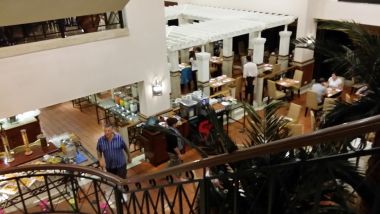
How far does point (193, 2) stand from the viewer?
16.1m

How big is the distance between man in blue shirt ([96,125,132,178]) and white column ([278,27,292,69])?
27.6 ft

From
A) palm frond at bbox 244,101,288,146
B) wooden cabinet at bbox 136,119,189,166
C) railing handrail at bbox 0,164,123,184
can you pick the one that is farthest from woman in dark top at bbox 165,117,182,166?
palm frond at bbox 244,101,288,146

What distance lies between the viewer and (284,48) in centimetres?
1273

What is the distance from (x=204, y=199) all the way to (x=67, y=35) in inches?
237

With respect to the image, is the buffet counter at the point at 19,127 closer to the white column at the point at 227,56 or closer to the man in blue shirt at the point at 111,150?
the man in blue shirt at the point at 111,150

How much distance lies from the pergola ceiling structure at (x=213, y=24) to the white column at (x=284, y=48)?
592 mm

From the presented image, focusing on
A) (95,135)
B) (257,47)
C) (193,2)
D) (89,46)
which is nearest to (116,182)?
(89,46)

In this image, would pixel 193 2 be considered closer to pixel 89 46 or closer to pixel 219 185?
pixel 89 46

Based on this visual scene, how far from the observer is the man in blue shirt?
6055mm

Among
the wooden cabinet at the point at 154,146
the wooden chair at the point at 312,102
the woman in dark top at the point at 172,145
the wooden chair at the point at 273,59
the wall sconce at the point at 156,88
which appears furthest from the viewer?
the wooden chair at the point at 273,59

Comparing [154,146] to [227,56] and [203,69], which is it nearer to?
[203,69]

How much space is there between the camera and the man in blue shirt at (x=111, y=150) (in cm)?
605

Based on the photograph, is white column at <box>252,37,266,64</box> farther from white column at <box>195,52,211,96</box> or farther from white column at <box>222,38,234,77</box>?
white column at <box>195,52,211,96</box>

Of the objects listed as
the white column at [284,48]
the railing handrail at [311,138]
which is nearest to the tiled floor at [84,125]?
the white column at [284,48]
